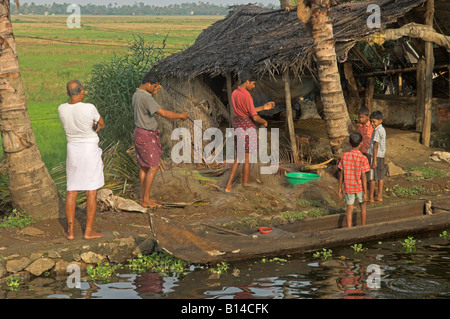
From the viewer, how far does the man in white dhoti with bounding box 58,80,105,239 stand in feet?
25.0

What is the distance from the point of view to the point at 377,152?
9.65 meters

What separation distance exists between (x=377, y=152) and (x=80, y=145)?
4.50 meters

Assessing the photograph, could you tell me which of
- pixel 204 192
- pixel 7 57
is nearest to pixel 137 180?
pixel 204 192

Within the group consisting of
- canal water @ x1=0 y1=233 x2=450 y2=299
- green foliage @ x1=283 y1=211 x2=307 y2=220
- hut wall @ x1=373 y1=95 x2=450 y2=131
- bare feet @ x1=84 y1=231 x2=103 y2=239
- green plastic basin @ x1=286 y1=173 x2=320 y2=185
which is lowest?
canal water @ x1=0 y1=233 x2=450 y2=299

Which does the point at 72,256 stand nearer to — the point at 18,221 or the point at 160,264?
the point at 160,264

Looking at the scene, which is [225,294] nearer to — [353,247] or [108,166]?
[353,247]

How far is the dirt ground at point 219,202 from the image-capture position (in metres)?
8.31

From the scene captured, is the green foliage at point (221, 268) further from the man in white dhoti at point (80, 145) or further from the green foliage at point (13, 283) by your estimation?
the green foliage at point (13, 283)

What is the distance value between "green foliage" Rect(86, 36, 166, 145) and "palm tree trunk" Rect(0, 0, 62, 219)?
7.01m

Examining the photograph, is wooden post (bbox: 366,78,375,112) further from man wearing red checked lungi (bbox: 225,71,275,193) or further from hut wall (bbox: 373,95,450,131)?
man wearing red checked lungi (bbox: 225,71,275,193)

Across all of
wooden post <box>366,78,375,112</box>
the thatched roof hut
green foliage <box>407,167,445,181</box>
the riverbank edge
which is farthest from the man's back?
wooden post <box>366,78,375,112</box>

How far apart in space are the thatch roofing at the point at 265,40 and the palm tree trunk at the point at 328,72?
1033 millimetres

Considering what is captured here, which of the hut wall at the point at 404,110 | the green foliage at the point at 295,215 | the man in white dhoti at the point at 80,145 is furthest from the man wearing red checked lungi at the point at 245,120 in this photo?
the hut wall at the point at 404,110
